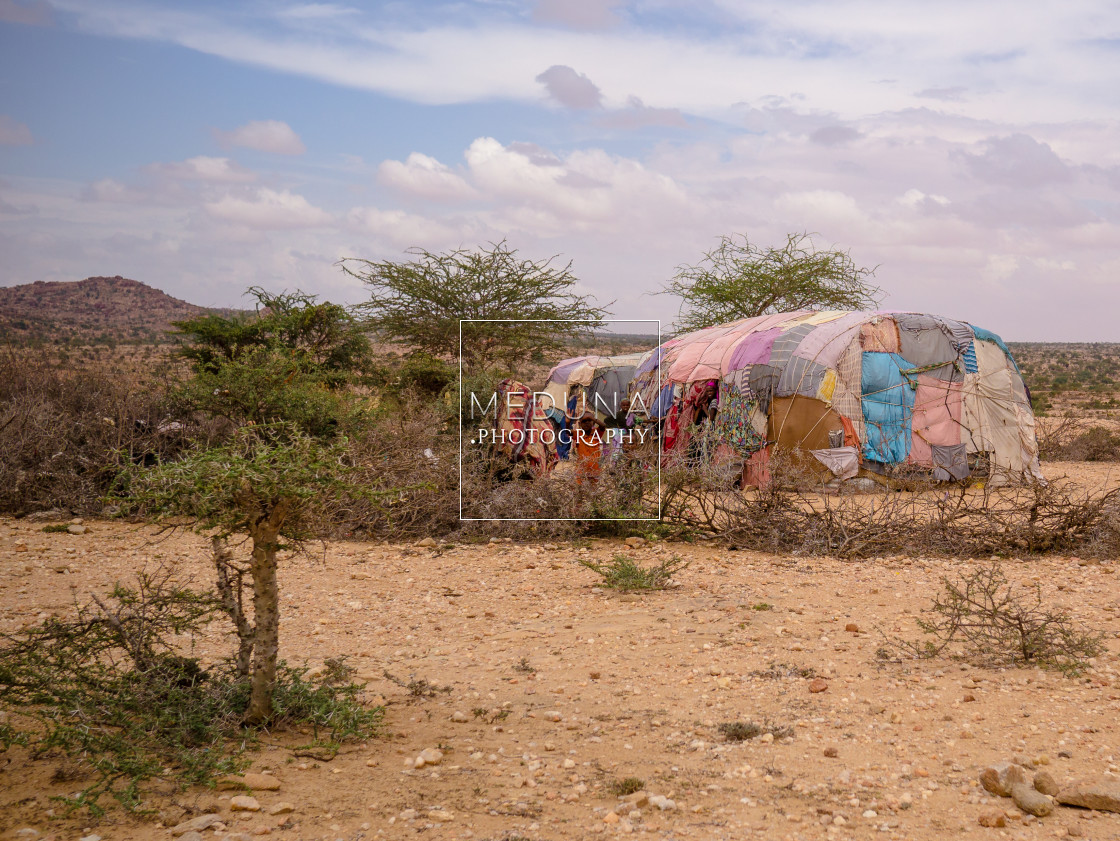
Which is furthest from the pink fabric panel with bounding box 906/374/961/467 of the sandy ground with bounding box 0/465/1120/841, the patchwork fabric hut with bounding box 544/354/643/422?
the sandy ground with bounding box 0/465/1120/841

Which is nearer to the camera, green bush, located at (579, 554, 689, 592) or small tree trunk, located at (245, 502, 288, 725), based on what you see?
small tree trunk, located at (245, 502, 288, 725)

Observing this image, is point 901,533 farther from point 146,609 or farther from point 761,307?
point 761,307

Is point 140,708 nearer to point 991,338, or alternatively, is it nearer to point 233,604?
point 233,604

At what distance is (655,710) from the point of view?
399 cm

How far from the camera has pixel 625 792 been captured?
3.10 meters

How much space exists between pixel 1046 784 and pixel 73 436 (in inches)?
393

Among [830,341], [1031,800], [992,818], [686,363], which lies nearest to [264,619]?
[992,818]

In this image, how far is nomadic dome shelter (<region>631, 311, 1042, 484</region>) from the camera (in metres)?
11.0

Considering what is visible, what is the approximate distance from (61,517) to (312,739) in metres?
6.63

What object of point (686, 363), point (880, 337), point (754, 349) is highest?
point (880, 337)

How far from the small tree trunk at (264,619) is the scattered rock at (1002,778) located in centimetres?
282

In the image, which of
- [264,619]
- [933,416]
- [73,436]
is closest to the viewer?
[264,619]

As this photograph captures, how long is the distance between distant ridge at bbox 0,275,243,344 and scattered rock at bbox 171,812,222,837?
5172cm

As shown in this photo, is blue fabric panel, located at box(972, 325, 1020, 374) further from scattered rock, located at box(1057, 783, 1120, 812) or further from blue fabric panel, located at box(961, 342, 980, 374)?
scattered rock, located at box(1057, 783, 1120, 812)
